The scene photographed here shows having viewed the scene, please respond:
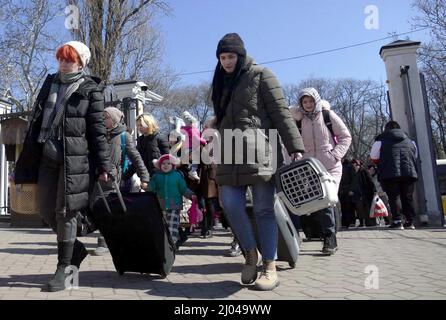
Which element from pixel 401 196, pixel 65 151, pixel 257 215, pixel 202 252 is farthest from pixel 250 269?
pixel 401 196

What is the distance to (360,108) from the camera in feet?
154

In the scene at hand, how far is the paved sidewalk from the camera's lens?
296 centimetres

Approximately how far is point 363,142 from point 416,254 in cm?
4471

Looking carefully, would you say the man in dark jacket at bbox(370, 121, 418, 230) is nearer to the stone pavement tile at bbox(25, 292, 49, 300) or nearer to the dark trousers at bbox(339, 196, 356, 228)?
the dark trousers at bbox(339, 196, 356, 228)

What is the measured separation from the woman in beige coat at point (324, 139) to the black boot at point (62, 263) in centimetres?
263

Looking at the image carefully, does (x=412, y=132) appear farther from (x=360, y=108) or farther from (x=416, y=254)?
(x=360, y=108)

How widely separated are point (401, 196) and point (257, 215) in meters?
5.16

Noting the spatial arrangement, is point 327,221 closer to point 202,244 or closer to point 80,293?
point 202,244

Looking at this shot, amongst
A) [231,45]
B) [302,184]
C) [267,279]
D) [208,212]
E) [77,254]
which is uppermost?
[231,45]

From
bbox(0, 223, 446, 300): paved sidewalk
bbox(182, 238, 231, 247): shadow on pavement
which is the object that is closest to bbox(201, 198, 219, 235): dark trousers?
bbox(182, 238, 231, 247): shadow on pavement

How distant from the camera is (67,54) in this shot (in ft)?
11.3

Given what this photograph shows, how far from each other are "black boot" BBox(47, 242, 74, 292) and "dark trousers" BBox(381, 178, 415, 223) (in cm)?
579

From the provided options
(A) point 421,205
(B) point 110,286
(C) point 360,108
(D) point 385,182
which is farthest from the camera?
(C) point 360,108
